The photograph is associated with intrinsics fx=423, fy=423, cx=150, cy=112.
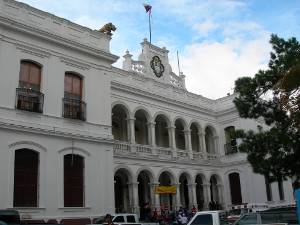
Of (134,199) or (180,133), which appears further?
(180,133)

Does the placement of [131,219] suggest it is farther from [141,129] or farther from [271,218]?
[141,129]

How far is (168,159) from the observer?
93.2ft

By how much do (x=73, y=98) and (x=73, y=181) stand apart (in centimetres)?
417

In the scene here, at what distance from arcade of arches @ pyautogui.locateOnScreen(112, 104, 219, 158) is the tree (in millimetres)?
10106

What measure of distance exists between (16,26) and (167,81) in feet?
45.3

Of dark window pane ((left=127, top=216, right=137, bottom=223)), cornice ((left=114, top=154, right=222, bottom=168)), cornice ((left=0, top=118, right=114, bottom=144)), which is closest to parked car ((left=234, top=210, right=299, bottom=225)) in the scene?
dark window pane ((left=127, top=216, right=137, bottom=223))

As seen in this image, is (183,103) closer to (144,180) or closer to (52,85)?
(144,180)

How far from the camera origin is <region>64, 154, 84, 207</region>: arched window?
19750mm

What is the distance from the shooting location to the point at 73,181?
65.9 ft

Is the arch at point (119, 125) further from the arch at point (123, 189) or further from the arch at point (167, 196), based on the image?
the arch at point (167, 196)

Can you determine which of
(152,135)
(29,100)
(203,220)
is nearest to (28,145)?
(29,100)

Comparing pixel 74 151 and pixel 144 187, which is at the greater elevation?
pixel 74 151

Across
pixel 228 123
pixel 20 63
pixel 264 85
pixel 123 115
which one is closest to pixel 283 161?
pixel 264 85

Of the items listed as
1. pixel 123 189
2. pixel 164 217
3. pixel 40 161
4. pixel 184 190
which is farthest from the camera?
pixel 184 190
